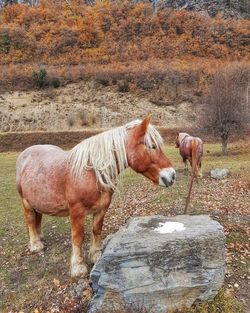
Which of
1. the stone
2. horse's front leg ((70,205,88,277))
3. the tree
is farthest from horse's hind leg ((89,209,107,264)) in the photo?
the tree

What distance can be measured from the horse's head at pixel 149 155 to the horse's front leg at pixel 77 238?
1049 millimetres

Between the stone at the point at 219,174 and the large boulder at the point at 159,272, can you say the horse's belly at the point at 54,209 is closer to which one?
the large boulder at the point at 159,272

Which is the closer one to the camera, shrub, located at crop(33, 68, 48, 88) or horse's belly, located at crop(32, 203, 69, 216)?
horse's belly, located at crop(32, 203, 69, 216)

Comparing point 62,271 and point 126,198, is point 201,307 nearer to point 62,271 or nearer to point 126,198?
point 62,271

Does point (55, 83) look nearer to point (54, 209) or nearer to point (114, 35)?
point (114, 35)

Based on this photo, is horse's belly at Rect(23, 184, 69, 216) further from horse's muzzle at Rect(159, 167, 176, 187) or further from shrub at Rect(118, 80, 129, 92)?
shrub at Rect(118, 80, 129, 92)

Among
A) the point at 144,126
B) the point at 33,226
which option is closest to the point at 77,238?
the point at 33,226

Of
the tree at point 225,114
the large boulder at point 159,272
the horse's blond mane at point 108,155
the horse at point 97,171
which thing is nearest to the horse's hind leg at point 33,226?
the horse at point 97,171

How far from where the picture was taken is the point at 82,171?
17.2ft

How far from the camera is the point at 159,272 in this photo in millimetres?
4551

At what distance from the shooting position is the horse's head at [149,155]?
5109 mm

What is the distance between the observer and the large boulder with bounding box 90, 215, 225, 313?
4.54 meters

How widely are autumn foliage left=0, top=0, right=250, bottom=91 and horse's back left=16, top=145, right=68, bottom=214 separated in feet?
131

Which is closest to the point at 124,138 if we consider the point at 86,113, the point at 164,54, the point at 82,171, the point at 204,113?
the point at 82,171
